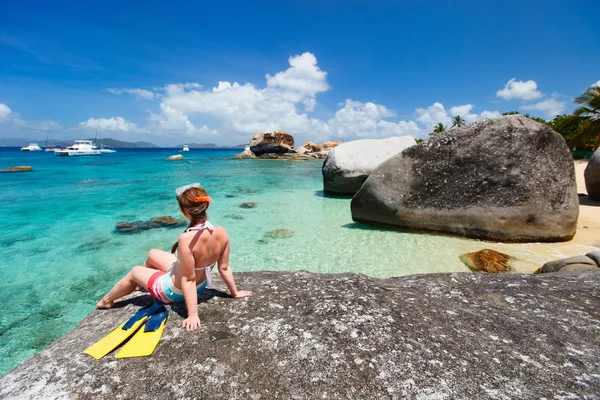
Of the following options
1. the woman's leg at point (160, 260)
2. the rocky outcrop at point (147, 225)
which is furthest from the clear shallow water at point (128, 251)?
the woman's leg at point (160, 260)

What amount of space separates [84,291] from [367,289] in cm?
619

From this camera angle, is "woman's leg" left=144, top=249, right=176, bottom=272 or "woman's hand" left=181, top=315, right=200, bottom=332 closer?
"woman's hand" left=181, top=315, right=200, bottom=332

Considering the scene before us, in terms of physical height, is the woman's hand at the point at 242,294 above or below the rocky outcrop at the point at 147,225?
above

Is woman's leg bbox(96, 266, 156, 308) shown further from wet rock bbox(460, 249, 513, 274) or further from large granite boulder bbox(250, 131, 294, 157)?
large granite boulder bbox(250, 131, 294, 157)

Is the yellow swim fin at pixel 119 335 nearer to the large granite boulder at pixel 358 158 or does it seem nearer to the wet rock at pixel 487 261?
the wet rock at pixel 487 261

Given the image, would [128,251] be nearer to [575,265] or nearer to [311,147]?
[575,265]

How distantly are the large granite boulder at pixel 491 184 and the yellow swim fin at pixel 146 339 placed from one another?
306 inches

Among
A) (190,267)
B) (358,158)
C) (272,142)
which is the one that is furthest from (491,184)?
(272,142)

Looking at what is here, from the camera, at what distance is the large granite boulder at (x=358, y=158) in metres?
14.1

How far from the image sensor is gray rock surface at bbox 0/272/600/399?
1798 mm

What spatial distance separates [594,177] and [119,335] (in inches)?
663

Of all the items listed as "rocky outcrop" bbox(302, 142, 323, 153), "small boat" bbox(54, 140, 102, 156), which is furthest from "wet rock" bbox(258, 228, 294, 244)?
"small boat" bbox(54, 140, 102, 156)

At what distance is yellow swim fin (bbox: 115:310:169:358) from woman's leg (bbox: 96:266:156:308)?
635 millimetres

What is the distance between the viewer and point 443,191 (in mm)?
8344
